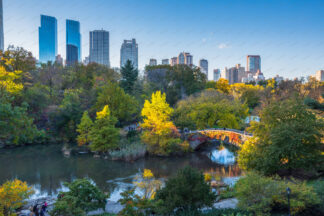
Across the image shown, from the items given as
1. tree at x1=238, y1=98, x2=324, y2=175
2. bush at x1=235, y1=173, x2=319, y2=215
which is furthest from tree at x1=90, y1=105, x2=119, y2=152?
bush at x1=235, y1=173, x2=319, y2=215

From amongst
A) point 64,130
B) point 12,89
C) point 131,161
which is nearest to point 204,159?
point 131,161

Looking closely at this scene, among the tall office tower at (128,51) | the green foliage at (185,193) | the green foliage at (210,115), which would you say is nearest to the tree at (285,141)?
the green foliage at (185,193)

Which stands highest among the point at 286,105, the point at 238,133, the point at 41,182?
the point at 286,105

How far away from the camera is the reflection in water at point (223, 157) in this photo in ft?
85.4

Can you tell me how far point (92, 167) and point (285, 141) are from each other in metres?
17.2

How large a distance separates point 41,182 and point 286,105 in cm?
1886

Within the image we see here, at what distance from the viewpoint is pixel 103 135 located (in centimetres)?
2864

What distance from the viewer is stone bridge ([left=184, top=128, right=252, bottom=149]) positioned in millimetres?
24000

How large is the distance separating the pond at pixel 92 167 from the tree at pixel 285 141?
4.28 m

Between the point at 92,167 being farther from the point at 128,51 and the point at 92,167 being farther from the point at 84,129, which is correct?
the point at 128,51

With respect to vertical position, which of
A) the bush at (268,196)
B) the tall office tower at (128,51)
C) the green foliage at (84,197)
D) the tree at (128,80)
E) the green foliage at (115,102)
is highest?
the tall office tower at (128,51)

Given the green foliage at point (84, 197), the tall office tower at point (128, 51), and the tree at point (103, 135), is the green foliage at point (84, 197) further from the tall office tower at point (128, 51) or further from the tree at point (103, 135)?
the tall office tower at point (128, 51)

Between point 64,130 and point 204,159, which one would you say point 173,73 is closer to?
point 64,130

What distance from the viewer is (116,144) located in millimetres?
28734
